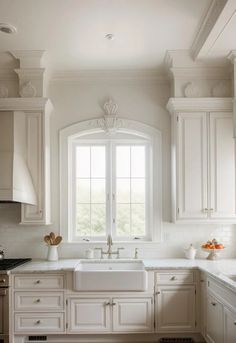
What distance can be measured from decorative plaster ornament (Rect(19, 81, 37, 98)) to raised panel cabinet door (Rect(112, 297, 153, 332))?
2324 mm

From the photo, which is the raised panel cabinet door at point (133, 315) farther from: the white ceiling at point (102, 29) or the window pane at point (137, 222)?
the white ceiling at point (102, 29)

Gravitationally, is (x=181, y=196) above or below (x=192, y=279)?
above

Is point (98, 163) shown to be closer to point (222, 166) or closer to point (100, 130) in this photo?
point (100, 130)

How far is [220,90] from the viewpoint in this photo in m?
4.47

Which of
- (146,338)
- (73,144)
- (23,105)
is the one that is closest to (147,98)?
(73,144)

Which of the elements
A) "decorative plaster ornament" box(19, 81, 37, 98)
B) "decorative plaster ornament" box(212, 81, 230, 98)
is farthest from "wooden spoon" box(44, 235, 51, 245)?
"decorative plaster ornament" box(212, 81, 230, 98)

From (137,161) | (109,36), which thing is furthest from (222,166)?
(109,36)

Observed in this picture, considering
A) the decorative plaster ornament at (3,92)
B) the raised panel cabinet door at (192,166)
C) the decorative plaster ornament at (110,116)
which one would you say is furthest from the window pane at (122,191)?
the decorative plaster ornament at (3,92)

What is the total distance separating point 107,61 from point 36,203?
5.56ft

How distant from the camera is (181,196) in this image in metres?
4.36

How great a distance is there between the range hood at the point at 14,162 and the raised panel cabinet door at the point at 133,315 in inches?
55.3

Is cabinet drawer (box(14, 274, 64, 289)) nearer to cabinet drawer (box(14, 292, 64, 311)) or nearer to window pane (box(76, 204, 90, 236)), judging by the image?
cabinet drawer (box(14, 292, 64, 311))

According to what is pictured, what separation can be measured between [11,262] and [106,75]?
2.31m

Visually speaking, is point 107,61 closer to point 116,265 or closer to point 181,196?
point 181,196
